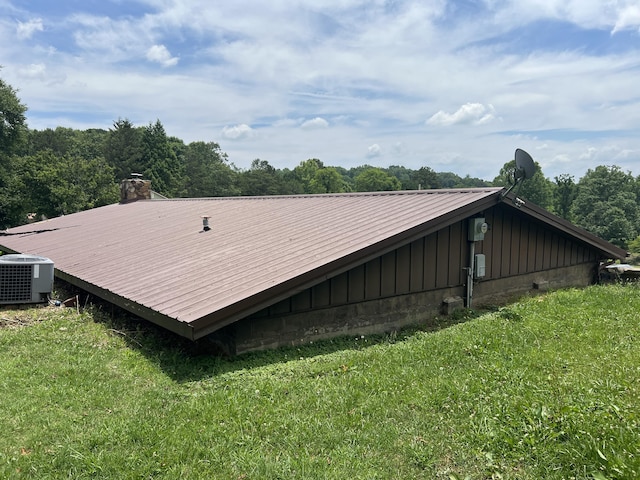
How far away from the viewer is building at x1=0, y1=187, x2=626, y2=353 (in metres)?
5.39

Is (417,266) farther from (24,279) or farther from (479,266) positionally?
(24,279)

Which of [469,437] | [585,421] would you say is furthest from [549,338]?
[469,437]

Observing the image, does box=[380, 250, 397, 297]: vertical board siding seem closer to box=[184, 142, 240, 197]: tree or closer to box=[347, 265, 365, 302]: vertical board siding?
box=[347, 265, 365, 302]: vertical board siding

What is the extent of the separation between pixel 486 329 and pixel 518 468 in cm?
344

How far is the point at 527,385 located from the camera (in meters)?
4.19

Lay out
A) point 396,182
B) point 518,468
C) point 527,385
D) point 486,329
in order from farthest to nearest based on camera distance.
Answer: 1. point 396,182
2. point 486,329
3. point 527,385
4. point 518,468

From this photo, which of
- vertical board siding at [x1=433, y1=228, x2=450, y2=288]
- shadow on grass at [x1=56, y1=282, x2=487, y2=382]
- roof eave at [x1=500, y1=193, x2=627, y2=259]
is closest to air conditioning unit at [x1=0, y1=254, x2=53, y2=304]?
shadow on grass at [x1=56, y1=282, x2=487, y2=382]

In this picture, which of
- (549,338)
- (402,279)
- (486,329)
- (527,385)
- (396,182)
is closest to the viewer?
(527,385)

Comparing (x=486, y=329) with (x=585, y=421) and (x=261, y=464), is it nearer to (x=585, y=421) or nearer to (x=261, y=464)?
(x=585, y=421)

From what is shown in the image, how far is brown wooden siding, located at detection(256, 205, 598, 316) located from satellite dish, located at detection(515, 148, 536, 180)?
3.32 ft

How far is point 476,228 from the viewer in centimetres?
783

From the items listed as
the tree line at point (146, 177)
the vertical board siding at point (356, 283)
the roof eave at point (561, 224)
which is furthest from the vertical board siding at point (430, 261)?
the tree line at point (146, 177)

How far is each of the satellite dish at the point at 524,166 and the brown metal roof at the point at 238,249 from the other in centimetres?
53

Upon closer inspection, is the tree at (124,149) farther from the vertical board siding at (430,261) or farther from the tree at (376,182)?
the vertical board siding at (430,261)
